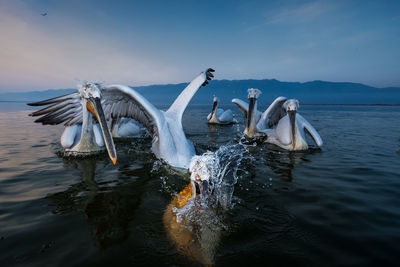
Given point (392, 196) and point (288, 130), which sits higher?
point (288, 130)

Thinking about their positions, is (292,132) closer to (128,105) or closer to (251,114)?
(251,114)

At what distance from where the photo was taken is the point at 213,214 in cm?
280

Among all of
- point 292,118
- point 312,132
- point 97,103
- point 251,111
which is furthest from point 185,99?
point 312,132

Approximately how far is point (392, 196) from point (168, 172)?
407cm

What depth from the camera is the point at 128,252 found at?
2264 mm

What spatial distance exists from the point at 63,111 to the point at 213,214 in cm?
514

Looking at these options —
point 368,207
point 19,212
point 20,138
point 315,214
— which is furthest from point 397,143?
point 20,138

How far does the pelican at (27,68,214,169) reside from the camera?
4.22 meters

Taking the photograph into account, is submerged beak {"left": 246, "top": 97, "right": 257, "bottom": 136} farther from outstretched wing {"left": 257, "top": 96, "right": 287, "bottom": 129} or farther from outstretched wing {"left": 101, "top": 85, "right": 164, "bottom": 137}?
outstretched wing {"left": 101, "top": 85, "right": 164, "bottom": 137}

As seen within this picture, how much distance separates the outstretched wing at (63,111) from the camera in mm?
5452

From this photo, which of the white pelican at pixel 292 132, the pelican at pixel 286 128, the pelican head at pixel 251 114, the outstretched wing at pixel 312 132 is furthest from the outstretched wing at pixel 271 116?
the outstretched wing at pixel 312 132

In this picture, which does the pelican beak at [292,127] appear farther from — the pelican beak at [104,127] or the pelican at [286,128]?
the pelican beak at [104,127]

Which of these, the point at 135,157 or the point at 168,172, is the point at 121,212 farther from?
the point at 135,157

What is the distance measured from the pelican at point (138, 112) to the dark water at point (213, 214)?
0.47 metres
